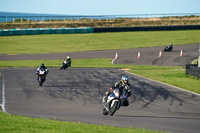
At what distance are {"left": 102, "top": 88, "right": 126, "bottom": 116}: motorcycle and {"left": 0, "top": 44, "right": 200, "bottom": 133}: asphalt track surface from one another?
13.0 inches

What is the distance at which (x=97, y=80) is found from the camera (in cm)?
2889

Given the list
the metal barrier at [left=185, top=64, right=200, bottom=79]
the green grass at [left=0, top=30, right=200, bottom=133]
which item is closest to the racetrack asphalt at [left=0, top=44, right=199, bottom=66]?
the green grass at [left=0, top=30, right=200, bottom=133]

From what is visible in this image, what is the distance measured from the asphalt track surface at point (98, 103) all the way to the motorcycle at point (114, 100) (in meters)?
0.33

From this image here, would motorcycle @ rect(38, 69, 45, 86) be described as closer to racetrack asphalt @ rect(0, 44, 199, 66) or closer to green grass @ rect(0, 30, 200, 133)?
green grass @ rect(0, 30, 200, 133)

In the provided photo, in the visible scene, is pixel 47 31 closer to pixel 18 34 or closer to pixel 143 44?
pixel 18 34

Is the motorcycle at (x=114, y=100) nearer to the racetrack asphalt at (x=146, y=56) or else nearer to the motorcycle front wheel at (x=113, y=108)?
the motorcycle front wheel at (x=113, y=108)

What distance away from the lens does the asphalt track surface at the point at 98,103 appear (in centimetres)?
1502

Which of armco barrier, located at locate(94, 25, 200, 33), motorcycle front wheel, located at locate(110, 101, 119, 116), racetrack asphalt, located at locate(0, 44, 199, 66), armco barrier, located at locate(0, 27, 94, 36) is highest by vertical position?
armco barrier, located at locate(94, 25, 200, 33)

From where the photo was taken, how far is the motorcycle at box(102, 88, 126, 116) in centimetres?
1542

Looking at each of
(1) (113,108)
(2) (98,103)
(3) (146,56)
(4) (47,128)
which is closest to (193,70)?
(2) (98,103)

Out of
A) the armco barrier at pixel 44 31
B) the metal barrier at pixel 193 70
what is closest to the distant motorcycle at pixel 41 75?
the metal barrier at pixel 193 70

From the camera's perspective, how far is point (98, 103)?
19.2m

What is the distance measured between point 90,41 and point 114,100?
5602 cm

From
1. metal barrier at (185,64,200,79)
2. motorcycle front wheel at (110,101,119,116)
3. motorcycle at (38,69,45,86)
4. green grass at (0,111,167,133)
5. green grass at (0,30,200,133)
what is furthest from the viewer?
green grass at (0,30,200,133)
